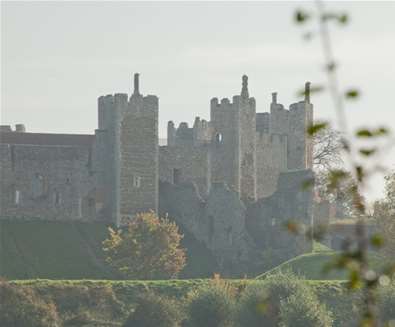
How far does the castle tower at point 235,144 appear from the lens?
6209 centimetres

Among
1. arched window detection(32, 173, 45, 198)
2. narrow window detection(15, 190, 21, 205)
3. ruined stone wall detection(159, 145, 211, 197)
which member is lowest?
narrow window detection(15, 190, 21, 205)

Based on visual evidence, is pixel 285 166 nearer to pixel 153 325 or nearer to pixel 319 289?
pixel 319 289

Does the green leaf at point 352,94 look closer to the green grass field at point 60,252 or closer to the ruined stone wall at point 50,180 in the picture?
the green grass field at point 60,252

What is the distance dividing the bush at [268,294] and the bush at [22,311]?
6018mm

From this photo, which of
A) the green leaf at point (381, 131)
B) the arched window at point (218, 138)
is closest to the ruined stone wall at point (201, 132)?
the arched window at point (218, 138)

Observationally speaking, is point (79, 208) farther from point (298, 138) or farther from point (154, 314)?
point (298, 138)

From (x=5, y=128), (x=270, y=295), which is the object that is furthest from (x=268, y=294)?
(x=5, y=128)

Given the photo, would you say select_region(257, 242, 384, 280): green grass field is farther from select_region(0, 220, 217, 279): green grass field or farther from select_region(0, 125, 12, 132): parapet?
select_region(0, 125, 12, 132): parapet

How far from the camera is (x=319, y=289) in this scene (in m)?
51.1

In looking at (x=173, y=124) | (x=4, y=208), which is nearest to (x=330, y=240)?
(x=173, y=124)

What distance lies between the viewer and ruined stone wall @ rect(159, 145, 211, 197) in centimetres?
6016

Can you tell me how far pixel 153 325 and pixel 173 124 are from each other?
2297cm

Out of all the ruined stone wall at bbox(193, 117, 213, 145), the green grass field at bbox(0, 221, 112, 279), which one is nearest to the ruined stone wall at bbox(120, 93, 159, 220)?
the green grass field at bbox(0, 221, 112, 279)

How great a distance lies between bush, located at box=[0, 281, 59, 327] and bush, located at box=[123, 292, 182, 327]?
2573mm
